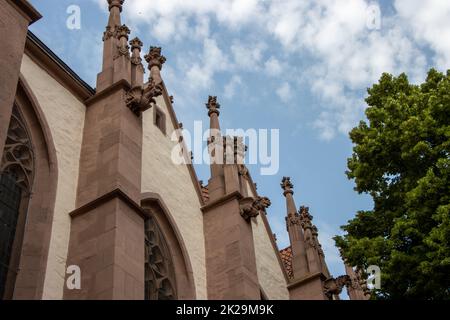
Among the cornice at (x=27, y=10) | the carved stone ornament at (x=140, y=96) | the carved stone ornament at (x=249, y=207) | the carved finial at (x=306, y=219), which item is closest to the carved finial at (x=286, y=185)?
the carved finial at (x=306, y=219)

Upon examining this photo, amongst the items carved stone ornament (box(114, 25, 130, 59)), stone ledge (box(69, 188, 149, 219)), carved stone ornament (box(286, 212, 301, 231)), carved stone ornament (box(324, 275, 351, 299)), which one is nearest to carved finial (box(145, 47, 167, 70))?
carved stone ornament (box(114, 25, 130, 59))

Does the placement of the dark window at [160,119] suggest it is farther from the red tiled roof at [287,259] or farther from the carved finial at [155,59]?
the red tiled roof at [287,259]

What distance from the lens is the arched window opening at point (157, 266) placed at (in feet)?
45.1

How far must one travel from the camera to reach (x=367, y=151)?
1476cm

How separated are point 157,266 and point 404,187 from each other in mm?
5316

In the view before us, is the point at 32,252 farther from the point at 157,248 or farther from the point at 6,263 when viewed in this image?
the point at 157,248

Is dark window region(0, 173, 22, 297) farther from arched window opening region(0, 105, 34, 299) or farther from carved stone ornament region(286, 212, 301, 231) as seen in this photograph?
carved stone ornament region(286, 212, 301, 231)

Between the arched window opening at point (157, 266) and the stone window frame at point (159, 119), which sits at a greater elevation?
the stone window frame at point (159, 119)

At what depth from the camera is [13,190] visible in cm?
1177

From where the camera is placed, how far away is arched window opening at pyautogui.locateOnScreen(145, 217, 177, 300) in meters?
13.8

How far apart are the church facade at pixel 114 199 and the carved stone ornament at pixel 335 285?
34 millimetres

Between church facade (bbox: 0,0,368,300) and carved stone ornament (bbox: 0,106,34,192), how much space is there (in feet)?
0.08

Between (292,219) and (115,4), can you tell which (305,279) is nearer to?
(292,219)

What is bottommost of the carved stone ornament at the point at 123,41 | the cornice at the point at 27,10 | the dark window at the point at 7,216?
the dark window at the point at 7,216
